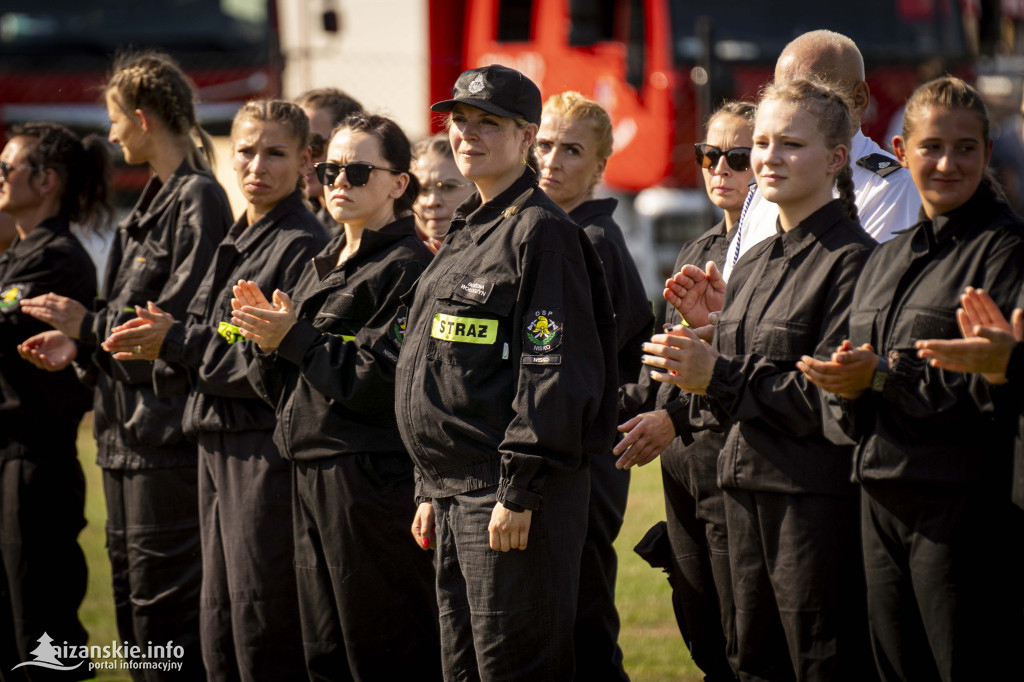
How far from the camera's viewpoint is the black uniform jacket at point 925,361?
316cm

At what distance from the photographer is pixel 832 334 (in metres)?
3.51

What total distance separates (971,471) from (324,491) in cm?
204

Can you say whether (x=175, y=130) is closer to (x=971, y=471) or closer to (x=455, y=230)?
(x=455, y=230)

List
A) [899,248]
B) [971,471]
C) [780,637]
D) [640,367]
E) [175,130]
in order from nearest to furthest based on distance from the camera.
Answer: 1. [971,471]
2. [899,248]
3. [780,637]
4. [640,367]
5. [175,130]

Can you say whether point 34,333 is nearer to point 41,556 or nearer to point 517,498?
point 41,556

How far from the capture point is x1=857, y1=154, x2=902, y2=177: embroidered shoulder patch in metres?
4.10

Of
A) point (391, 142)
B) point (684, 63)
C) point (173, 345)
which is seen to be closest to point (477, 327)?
point (391, 142)

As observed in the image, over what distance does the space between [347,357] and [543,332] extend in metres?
0.93

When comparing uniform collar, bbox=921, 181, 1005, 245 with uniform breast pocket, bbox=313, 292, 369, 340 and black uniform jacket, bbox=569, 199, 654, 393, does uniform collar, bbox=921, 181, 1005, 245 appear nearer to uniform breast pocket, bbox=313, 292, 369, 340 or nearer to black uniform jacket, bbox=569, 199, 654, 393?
black uniform jacket, bbox=569, 199, 654, 393

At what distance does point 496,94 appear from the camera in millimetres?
3697

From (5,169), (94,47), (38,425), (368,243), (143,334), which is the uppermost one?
(94,47)

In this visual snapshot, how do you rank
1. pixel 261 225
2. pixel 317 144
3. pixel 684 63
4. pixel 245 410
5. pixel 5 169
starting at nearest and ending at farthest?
pixel 245 410
pixel 261 225
pixel 317 144
pixel 5 169
pixel 684 63

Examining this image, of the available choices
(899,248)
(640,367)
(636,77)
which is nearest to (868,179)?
(899,248)

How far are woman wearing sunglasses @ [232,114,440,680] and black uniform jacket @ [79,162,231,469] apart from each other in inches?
32.5
